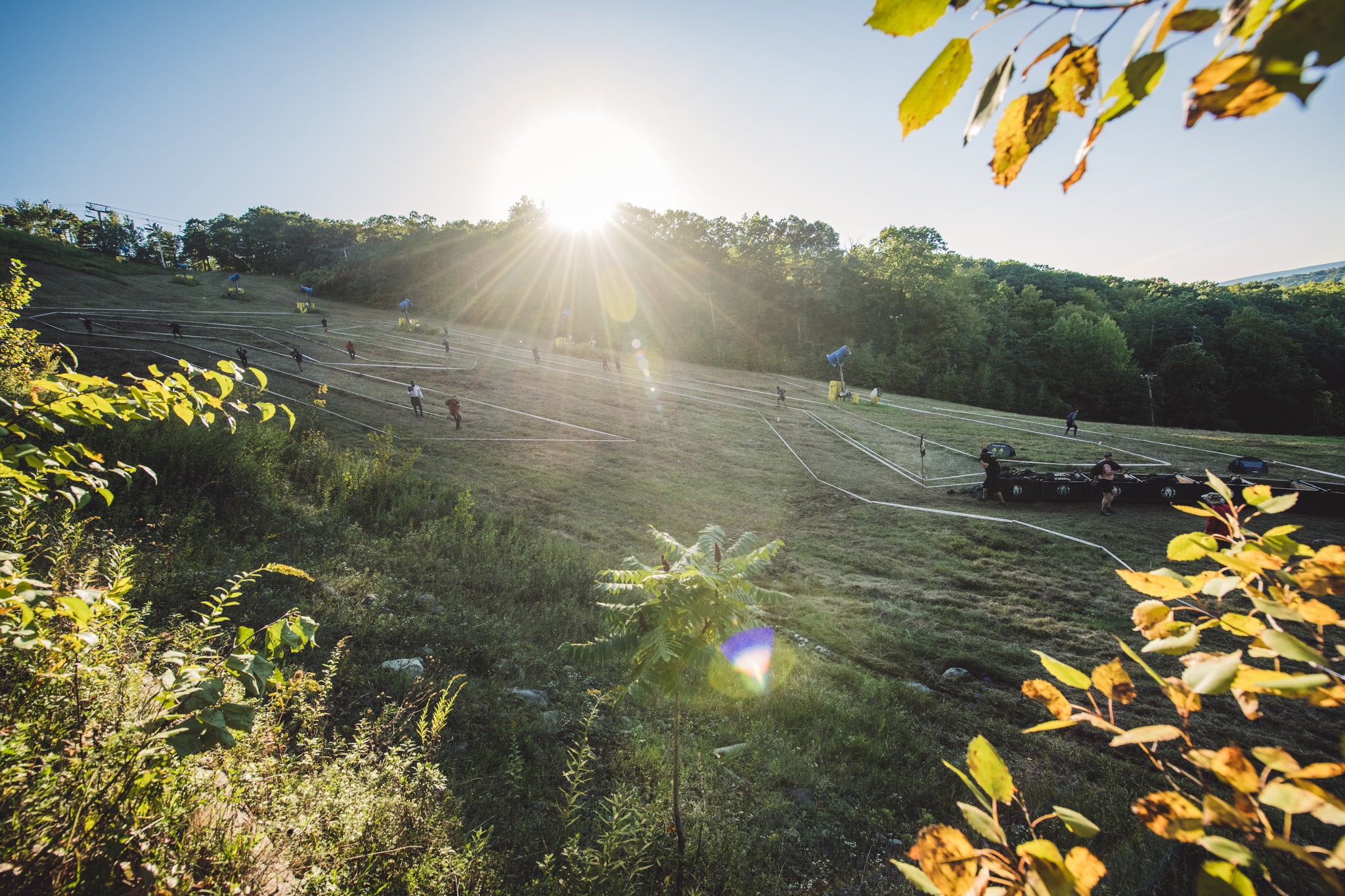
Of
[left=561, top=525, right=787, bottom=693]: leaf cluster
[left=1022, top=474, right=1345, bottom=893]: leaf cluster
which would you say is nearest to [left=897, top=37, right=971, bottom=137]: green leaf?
[left=1022, top=474, right=1345, bottom=893]: leaf cluster

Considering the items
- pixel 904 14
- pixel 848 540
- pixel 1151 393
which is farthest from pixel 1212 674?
pixel 1151 393

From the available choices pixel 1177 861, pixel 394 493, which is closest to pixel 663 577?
pixel 1177 861

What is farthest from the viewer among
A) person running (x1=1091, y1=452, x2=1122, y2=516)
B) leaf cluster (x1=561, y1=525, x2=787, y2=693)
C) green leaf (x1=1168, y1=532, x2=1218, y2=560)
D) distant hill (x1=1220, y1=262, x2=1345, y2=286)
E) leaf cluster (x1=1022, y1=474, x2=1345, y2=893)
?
distant hill (x1=1220, y1=262, x2=1345, y2=286)

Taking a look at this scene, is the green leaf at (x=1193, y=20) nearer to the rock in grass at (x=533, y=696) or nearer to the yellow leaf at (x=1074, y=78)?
the yellow leaf at (x=1074, y=78)

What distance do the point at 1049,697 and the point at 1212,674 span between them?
36cm

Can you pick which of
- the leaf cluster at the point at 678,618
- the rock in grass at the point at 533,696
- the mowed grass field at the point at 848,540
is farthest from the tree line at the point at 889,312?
the leaf cluster at the point at 678,618

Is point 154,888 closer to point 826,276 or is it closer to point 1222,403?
point 826,276

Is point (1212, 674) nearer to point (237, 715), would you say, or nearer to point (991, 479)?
point (237, 715)

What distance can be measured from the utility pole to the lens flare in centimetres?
5142

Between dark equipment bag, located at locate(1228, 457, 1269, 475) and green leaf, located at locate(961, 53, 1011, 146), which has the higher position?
green leaf, located at locate(961, 53, 1011, 146)

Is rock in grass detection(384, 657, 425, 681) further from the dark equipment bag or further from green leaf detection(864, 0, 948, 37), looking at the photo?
the dark equipment bag

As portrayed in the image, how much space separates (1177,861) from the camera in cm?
338

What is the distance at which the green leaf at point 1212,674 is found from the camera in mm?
695

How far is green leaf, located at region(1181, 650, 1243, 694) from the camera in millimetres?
695
